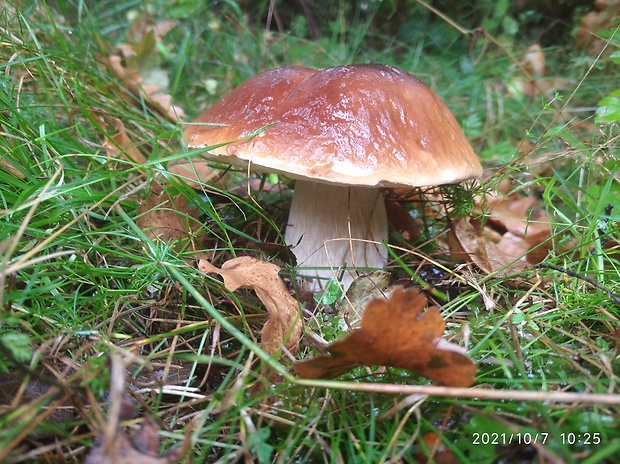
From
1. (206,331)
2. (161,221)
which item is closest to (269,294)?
(206,331)

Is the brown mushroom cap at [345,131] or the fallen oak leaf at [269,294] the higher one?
the brown mushroom cap at [345,131]

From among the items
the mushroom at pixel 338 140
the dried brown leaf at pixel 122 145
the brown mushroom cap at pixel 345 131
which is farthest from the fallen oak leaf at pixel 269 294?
the dried brown leaf at pixel 122 145

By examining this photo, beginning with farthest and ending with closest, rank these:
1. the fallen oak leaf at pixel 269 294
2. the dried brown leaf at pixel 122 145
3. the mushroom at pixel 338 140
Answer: the dried brown leaf at pixel 122 145 → the mushroom at pixel 338 140 → the fallen oak leaf at pixel 269 294

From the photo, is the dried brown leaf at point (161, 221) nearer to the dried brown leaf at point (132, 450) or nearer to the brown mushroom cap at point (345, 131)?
the brown mushroom cap at point (345, 131)

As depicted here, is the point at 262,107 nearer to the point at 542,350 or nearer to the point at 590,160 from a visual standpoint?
the point at 542,350

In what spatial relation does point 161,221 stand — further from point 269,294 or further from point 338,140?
point 338,140

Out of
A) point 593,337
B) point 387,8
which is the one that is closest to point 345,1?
point 387,8
